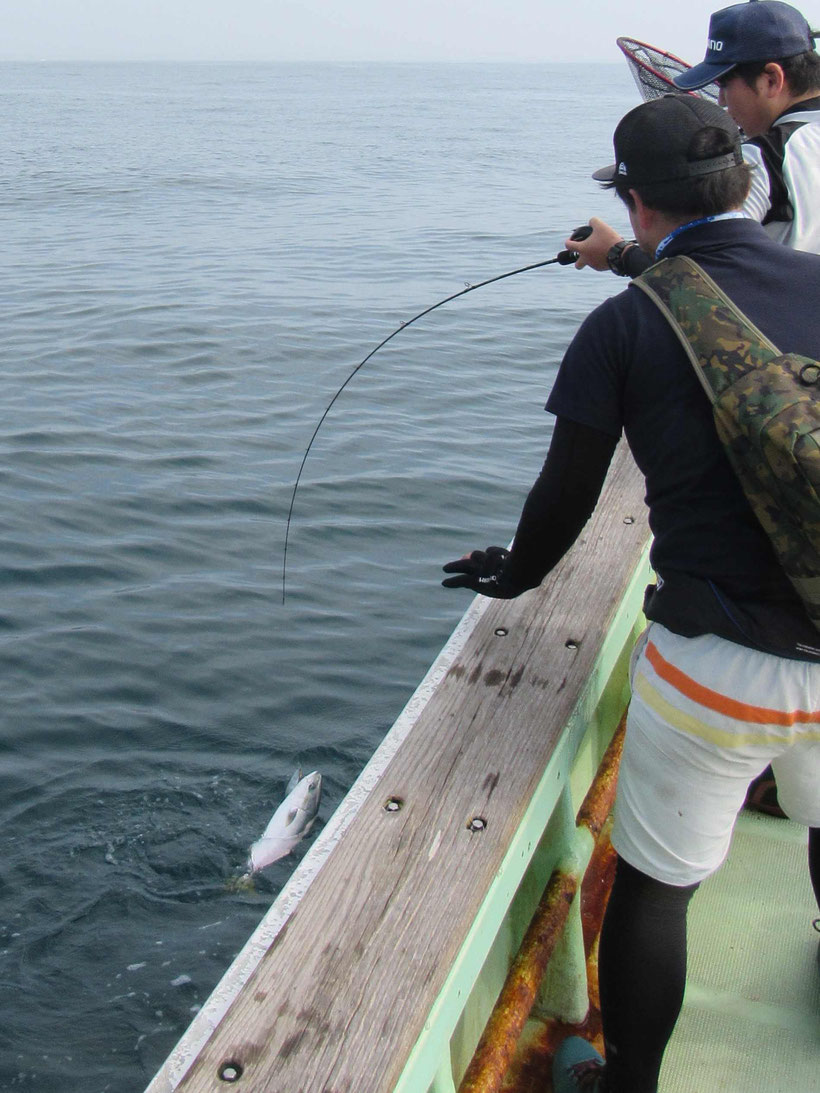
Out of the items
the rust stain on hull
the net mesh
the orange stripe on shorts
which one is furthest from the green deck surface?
the net mesh

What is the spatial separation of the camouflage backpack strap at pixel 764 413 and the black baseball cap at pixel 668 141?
0.66 feet

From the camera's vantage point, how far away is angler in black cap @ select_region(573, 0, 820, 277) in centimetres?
249

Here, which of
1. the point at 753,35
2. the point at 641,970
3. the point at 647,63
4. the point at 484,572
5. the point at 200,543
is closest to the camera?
the point at 641,970

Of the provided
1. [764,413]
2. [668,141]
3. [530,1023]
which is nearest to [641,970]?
[530,1023]

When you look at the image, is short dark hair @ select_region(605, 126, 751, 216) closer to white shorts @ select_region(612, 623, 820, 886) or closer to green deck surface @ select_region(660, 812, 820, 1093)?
white shorts @ select_region(612, 623, 820, 886)

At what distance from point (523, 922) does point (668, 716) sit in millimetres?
901

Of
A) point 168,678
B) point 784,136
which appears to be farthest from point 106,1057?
point 784,136

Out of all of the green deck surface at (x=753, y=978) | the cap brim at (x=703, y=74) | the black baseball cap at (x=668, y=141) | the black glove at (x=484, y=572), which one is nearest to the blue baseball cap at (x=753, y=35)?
the cap brim at (x=703, y=74)

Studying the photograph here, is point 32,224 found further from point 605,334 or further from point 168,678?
point 605,334

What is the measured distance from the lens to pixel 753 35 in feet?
8.42

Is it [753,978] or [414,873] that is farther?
[753,978]

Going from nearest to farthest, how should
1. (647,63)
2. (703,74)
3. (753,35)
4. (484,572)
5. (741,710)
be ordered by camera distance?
1. (741,710)
2. (484,572)
3. (753,35)
4. (703,74)
5. (647,63)

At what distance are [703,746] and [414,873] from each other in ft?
1.77

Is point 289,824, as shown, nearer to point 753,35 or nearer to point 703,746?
point 703,746
